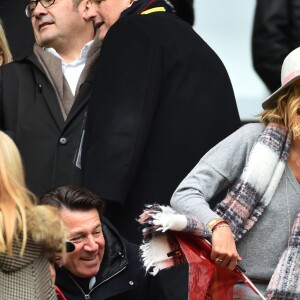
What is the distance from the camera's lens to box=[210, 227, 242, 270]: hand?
563 centimetres

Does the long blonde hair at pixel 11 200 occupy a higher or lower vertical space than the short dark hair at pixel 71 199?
higher

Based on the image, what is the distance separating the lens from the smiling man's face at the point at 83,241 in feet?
20.3

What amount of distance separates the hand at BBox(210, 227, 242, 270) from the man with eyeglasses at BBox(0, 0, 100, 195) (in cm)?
145

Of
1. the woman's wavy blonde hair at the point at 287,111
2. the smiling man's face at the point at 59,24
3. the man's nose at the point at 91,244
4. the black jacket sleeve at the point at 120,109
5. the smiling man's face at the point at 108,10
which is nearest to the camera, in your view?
the woman's wavy blonde hair at the point at 287,111

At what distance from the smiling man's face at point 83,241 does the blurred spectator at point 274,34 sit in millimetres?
2050

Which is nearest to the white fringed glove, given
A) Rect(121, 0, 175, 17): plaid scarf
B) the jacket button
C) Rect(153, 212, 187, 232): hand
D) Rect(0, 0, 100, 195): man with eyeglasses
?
Rect(153, 212, 187, 232): hand

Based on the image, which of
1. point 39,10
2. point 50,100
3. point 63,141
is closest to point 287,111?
point 63,141

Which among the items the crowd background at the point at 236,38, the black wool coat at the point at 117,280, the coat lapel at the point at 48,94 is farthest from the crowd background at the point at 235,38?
the black wool coat at the point at 117,280

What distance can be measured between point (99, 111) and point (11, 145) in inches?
55.2

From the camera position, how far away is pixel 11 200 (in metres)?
5.23

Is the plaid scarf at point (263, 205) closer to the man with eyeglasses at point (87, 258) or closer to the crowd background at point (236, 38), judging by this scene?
the man with eyeglasses at point (87, 258)

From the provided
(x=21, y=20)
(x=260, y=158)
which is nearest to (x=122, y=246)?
(x=260, y=158)

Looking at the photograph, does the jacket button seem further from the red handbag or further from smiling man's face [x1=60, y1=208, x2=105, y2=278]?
the red handbag

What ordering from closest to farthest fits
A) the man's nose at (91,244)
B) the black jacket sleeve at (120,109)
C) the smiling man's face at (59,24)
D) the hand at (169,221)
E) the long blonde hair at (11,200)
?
1. the long blonde hair at (11,200)
2. the hand at (169,221)
3. the man's nose at (91,244)
4. the black jacket sleeve at (120,109)
5. the smiling man's face at (59,24)
